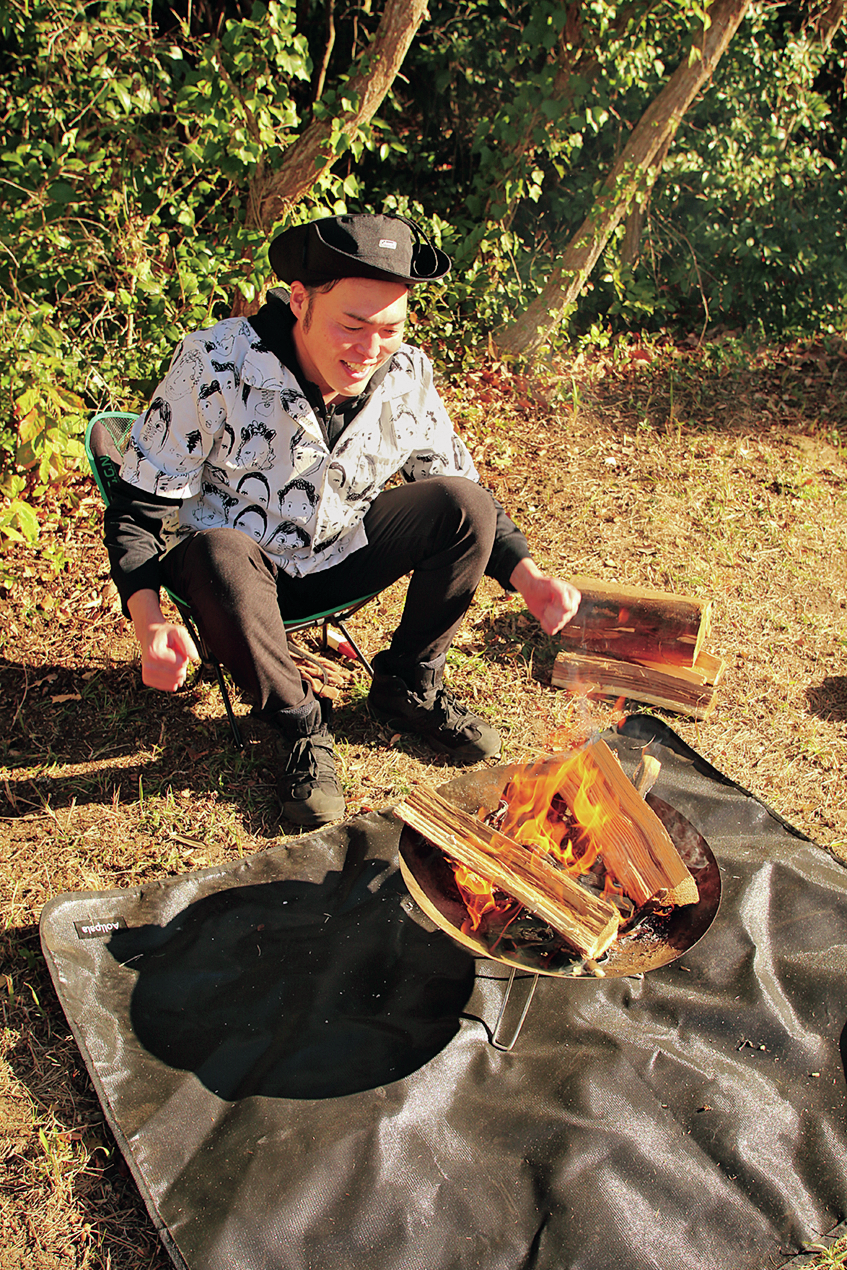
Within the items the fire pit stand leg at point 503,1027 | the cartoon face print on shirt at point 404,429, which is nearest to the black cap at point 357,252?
the cartoon face print on shirt at point 404,429

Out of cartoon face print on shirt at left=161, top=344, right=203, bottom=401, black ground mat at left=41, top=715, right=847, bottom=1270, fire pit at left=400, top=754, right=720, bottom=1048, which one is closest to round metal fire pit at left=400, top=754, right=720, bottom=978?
fire pit at left=400, top=754, right=720, bottom=1048

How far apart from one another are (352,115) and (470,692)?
285cm

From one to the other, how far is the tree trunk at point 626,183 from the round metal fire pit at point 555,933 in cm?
413

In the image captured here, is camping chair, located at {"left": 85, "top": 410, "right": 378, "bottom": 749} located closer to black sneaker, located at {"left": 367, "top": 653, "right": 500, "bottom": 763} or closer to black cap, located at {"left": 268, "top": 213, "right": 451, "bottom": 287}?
black sneaker, located at {"left": 367, "top": 653, "right": 500, "bottom": 763}

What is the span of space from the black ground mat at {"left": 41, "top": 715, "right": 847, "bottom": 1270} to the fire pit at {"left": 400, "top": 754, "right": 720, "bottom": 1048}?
10.8 inches

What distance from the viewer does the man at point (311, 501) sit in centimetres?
242

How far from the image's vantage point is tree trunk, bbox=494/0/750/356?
5.23 meters

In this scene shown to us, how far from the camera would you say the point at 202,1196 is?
1852 millimetres

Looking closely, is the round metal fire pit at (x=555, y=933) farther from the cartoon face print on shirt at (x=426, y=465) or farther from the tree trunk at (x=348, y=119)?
the tree trunk at (x=348, y=119)

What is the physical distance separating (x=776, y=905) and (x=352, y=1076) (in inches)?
52.1

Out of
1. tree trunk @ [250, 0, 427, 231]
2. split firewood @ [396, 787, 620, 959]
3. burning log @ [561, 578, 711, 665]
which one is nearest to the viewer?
split firewood @ [396, 787, 620, 959]

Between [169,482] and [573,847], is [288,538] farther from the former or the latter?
[573,847]

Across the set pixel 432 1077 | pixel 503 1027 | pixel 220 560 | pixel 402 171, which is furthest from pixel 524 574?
pixel 402 171

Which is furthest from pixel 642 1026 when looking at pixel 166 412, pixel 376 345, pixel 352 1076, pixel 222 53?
pixel 222 53
